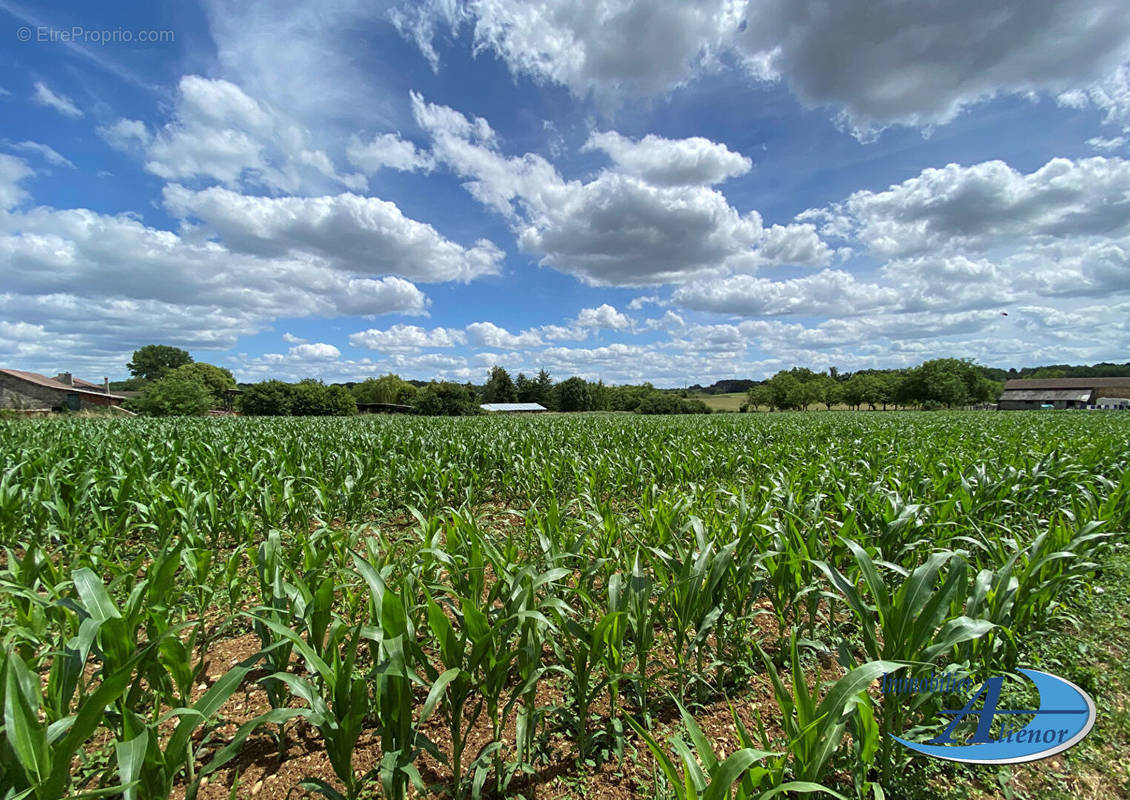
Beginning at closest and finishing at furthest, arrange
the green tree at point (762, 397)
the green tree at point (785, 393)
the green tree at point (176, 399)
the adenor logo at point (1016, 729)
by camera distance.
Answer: the adenor logo at point (1016, 729) < the green tree at point (176, 399) < the green tree at point (785, 393) < the green tree at point (762, 397)

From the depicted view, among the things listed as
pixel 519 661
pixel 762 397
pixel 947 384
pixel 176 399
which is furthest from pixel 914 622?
pixel 762 397

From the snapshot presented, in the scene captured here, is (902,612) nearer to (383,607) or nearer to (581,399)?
(383,607)

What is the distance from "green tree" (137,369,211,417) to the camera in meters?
44.2

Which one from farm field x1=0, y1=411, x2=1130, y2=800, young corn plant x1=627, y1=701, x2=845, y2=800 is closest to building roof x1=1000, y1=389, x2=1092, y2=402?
farm field x1=0, y1=411, x2=1130, y2=800

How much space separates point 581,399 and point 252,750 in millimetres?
96211

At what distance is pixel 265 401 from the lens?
6525cm

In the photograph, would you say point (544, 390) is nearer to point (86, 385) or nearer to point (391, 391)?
point (391, 391)

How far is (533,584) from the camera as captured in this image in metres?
2.15

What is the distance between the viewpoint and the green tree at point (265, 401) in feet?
214

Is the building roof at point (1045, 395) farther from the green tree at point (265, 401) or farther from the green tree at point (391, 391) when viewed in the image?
the green tree at point (265, 401)

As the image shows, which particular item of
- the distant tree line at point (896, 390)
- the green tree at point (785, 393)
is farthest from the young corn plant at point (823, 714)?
the green tree at point (785, 393)

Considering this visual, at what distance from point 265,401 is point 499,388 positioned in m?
47.7

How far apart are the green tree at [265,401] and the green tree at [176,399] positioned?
18.6 metres

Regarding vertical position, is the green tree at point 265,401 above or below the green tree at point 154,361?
below
